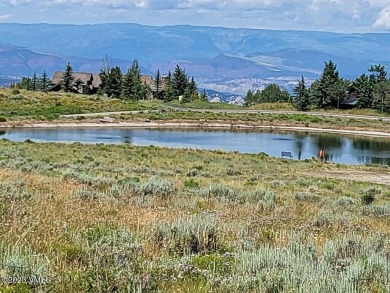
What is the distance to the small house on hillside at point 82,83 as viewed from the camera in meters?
113

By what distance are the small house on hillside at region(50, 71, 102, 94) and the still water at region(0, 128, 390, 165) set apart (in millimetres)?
45184

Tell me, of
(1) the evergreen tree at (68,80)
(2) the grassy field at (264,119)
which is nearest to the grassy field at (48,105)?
(2) the grassy field at (264,119)

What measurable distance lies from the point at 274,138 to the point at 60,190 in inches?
2279

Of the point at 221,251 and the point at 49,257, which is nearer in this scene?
the point at 49,257

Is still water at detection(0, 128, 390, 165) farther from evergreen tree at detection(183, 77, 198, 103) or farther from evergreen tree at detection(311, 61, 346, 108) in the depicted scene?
evergreen tree at detection(183, 77, 198, 103)

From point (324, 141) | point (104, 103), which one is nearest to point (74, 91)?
point (104, 103)

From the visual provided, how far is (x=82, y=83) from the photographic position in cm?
11431

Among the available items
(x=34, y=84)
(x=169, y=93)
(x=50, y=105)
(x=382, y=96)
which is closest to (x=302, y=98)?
(x=382, y=96)

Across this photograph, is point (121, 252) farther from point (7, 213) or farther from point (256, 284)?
point (7, 213)

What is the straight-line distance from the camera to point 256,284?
468cm

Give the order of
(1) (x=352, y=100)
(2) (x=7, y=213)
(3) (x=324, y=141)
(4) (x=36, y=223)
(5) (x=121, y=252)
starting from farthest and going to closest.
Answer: (1) (x=352, y=100) → (3) (x=324, y=141) → (2) (x=7, y=213) → (4) (x=36, y=223) → (5) (x=121, y=252)

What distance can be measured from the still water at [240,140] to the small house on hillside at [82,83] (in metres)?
45.2

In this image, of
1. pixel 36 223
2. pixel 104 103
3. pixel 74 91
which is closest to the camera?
pixel 36 223

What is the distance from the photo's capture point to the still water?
55094mm
